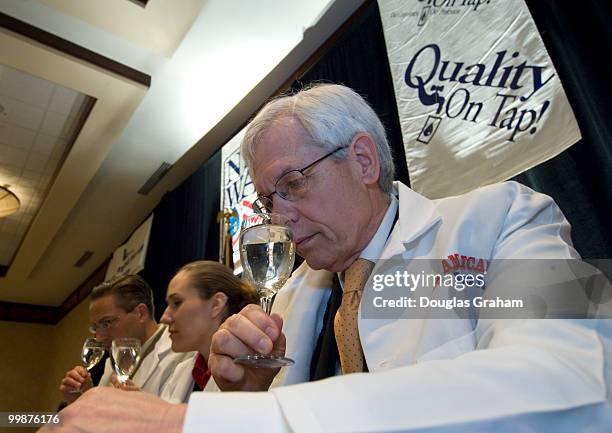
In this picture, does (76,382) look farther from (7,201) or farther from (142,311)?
(7,201)

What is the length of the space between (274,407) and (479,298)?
494mm

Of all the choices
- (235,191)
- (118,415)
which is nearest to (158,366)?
(235,191)

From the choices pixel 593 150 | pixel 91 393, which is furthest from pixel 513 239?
pixel 593 150

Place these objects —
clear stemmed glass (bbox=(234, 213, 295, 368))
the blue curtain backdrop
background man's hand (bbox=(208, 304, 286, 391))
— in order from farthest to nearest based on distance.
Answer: the blue curtain backdrop → clear stemmed glass (bbox=(234, 213, 295, 368)) → background man's hand (bbox=(208, 304, 286, 391))

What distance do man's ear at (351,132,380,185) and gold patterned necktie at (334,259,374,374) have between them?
0.72 ft

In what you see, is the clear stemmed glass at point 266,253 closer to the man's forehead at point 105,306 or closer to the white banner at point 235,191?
the white banner at point 235,191

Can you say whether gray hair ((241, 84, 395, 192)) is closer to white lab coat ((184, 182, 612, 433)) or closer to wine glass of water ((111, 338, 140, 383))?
white lab coat ((184, 182, 612, 433))

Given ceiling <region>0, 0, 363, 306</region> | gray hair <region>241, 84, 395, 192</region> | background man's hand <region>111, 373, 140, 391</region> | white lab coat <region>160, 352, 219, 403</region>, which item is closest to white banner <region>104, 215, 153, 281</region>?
ceiling <region>0, 0, 363, 306</region>

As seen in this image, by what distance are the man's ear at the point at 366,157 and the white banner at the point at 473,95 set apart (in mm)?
570

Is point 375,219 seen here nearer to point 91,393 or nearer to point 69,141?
point 91,393

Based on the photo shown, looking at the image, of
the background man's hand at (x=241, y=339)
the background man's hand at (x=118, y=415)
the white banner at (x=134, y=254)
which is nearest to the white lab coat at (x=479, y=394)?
the background man's hand at (x=118, y=415)

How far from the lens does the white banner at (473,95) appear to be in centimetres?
137

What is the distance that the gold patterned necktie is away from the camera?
869mm

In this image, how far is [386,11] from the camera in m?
2.00
